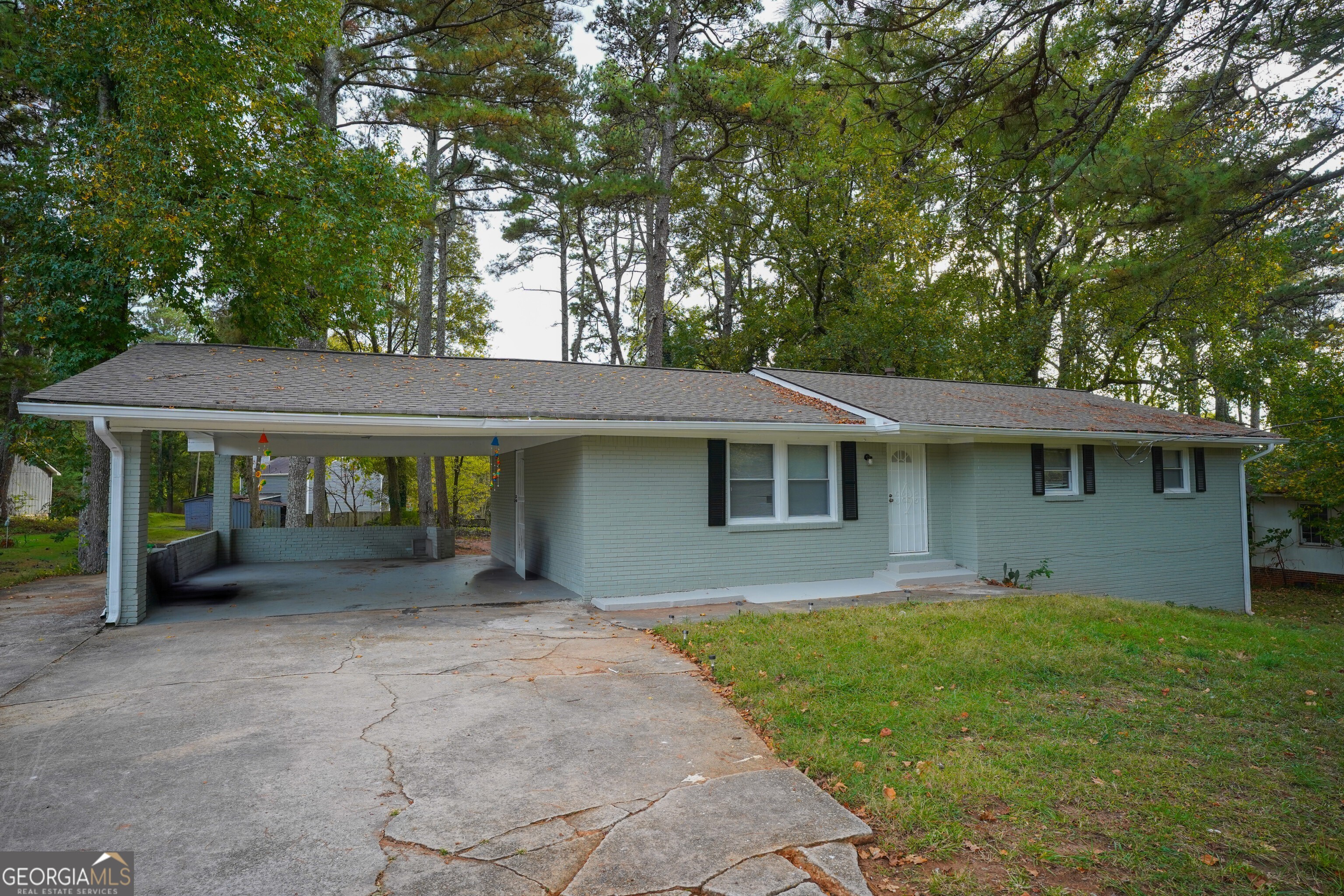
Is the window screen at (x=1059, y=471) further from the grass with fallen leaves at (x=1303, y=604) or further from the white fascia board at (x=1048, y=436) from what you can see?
the grass with fallen leaves at (x=1303, y=604)

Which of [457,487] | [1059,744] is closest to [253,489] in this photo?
[457,487]

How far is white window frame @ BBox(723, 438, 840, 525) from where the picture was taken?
9906 millimetres

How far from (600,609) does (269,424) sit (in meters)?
4.23

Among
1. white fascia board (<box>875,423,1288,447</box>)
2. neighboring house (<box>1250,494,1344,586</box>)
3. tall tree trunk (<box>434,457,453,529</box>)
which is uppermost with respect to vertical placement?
white fascia board (<box>875,423,1288,447</box>)

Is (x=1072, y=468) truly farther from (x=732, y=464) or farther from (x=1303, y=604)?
(x=1303, y=604)

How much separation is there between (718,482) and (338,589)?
19.2 ft

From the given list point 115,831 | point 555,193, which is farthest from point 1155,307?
point 555,193

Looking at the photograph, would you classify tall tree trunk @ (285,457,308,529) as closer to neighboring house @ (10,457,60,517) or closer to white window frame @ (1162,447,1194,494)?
neighboring house @ (10,457,60,517)

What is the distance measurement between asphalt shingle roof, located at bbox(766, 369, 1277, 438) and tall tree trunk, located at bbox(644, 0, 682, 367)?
20.4 feet

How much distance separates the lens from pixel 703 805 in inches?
134

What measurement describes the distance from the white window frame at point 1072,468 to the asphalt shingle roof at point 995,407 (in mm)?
440

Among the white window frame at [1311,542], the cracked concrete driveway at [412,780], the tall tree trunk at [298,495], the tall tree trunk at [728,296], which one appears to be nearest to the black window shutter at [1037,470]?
the cracked concrete driveway at [412,780]

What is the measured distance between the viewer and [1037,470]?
11.3 metres

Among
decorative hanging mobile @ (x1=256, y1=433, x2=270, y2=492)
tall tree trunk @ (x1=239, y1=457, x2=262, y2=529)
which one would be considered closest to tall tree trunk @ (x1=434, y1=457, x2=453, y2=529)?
tall tree trunk @ (x1=239, y1=457, x2=262, y2=529)
